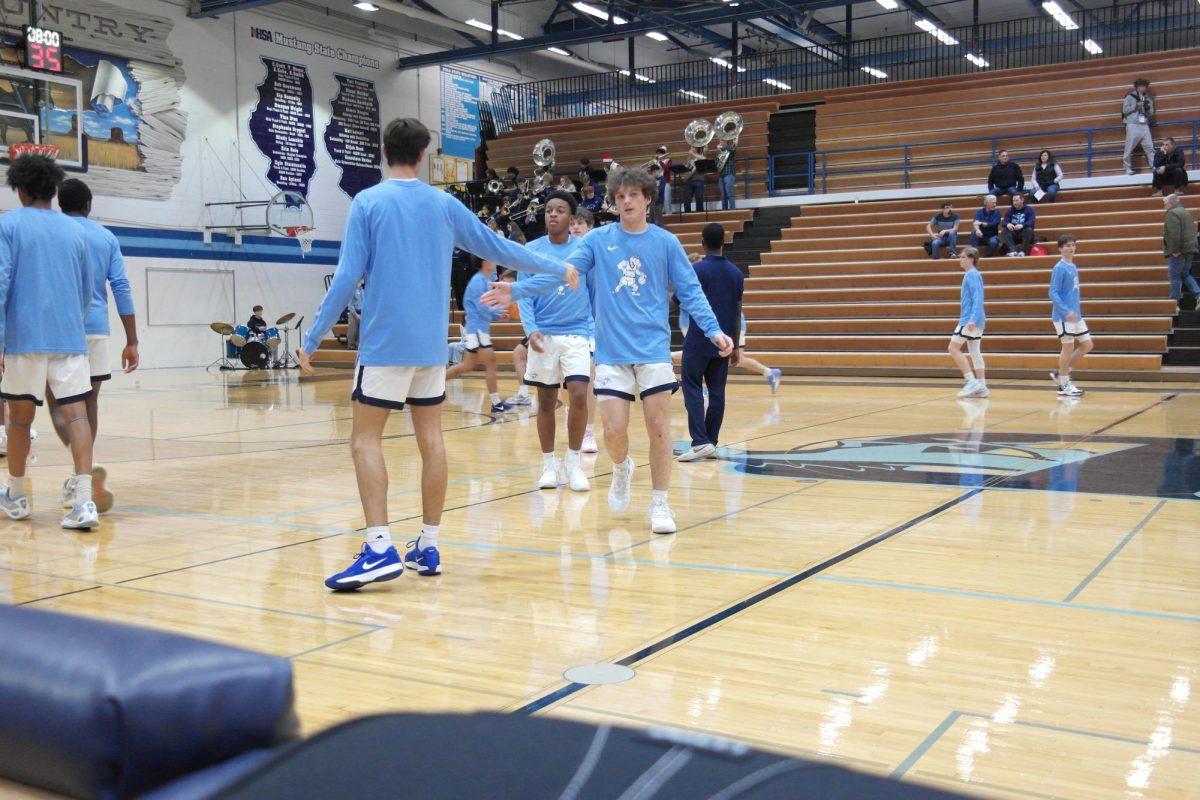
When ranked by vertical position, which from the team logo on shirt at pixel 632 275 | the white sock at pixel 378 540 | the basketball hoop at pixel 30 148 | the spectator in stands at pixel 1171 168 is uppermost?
the basketball hoop at pixel 30 148

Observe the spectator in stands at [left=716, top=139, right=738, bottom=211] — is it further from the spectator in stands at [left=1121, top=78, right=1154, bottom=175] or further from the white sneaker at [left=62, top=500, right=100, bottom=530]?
the white sneaker at [left=62, top=500, right=100, bottom=530]

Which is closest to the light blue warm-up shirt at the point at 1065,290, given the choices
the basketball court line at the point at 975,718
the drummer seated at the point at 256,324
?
the basketball court line at the point at 975,718

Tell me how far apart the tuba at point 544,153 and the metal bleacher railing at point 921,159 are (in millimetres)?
4071

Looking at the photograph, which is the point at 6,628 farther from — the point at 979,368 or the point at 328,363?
the point at 328,363

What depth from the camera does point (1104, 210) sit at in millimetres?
18500

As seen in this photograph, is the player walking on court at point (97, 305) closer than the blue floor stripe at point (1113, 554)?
No

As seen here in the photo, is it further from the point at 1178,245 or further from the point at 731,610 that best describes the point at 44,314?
the point at 1178,245

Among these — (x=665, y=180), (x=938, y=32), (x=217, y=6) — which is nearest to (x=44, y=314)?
(x=665, y=180)

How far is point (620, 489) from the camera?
5.77 m

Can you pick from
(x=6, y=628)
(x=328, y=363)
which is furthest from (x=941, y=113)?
(x=6, y=628)

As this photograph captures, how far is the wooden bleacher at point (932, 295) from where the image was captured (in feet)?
51.9

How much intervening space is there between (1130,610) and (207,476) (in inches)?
222

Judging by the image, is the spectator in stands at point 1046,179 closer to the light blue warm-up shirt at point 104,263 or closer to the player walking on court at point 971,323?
the player walking on court at point 971,323

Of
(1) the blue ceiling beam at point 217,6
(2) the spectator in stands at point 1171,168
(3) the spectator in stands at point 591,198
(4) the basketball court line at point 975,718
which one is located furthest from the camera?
(3) the spectator in stands at point 591,198
